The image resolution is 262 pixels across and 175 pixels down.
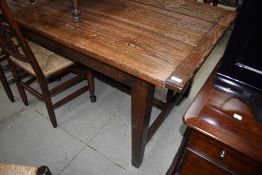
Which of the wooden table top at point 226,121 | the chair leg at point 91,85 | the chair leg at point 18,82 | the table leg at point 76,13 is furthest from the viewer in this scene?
the chair leg at point 91,85

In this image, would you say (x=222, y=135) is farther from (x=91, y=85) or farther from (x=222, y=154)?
(x=91, y=85)

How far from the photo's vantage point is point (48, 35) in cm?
115

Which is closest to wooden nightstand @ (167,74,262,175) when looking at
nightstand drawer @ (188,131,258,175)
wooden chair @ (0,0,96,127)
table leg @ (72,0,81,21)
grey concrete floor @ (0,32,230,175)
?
nightstand drawer @ (188,131,258,175)

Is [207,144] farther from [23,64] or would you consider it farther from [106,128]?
[23,64]

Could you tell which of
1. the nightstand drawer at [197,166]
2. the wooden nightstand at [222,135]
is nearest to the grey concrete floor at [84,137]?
the nightstand drawer at [197,166]

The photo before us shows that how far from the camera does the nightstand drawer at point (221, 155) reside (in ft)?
2.74

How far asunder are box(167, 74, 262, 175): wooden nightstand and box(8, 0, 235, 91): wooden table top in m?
0.15

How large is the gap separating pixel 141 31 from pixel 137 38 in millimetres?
82

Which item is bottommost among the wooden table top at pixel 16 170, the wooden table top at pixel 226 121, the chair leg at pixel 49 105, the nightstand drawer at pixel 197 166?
the chair leg at pixel 49 105

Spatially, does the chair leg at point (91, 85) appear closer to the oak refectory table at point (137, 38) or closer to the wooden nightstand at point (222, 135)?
the oak refectory table at point (137, 38)

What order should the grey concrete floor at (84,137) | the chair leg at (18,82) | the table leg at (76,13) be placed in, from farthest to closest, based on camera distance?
the chair leg at (18,82)
the grey concrete floor at (84,137)
the table leg at (76,13)

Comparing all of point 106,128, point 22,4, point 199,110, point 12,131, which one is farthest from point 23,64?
point 199,110

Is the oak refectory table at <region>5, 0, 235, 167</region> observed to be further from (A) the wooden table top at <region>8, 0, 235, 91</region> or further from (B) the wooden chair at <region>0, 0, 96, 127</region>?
(B) the wooden chair at <region>0, 0, 96, 127</region>

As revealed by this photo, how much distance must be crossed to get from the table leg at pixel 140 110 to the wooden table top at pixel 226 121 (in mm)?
220
